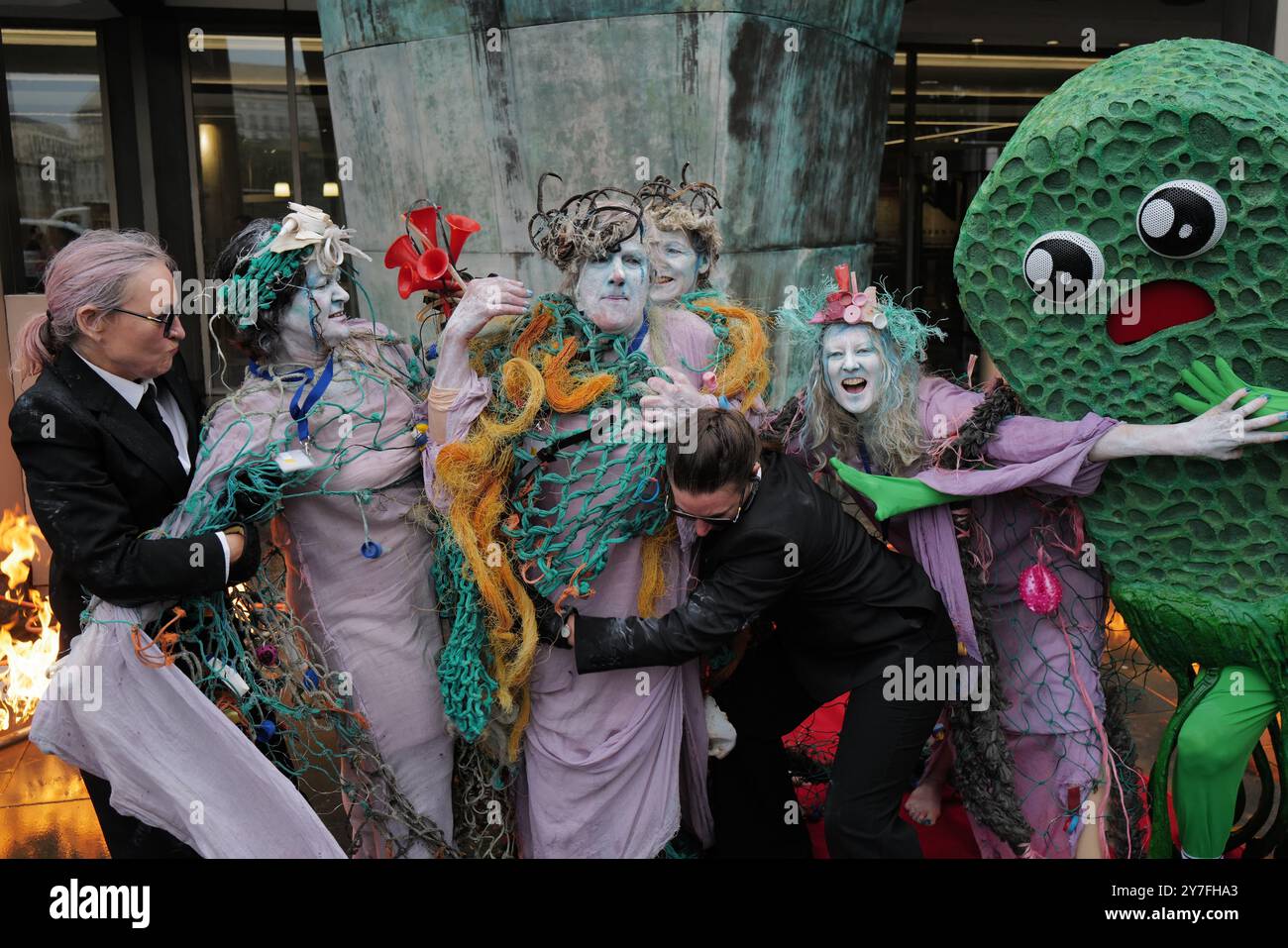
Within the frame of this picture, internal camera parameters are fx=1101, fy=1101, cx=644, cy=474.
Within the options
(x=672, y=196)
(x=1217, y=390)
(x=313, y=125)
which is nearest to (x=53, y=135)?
(x=313, y=125)

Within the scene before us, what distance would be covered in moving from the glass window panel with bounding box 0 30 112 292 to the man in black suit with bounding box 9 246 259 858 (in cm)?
391

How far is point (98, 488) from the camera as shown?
224 cm

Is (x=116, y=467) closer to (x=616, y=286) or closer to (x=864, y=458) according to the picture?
(x=616, y=286)

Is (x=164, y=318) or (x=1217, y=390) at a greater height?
(x=164, y=318)

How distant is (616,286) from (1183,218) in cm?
120

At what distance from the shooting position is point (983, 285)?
2.51 m

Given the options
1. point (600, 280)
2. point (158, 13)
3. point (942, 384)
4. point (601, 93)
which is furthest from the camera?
point (158, 13)

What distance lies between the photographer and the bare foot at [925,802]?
10.3 ft

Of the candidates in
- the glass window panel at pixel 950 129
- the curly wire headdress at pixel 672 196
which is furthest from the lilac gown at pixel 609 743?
the glass window panel at pixel 950 129

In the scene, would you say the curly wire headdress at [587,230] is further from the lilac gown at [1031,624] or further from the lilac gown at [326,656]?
the lilac gown at [1031,624]

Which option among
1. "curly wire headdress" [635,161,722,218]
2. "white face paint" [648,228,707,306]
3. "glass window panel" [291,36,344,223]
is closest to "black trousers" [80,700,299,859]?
"white face paint" [648,228,707,306]
